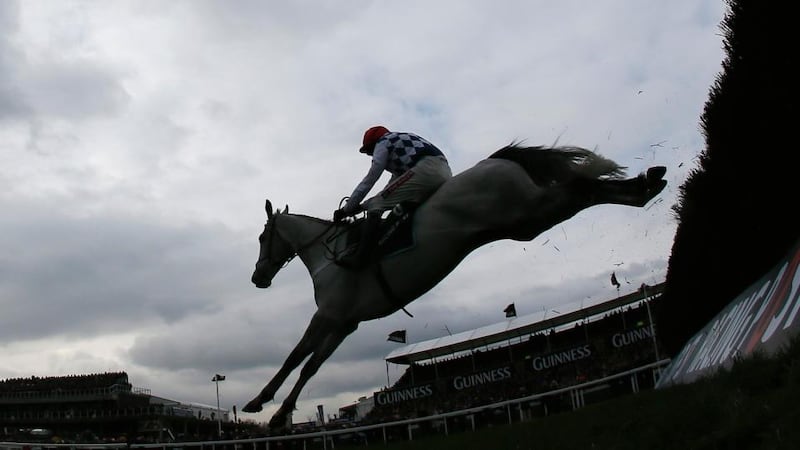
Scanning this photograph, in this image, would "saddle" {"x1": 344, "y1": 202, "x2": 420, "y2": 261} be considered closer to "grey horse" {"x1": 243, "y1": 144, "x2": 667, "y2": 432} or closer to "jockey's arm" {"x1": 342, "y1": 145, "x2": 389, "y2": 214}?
"grey horse" {"x1": 243, "y1": 144, "x2": 667, "y2": 432}

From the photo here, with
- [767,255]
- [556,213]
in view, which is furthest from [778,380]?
[767,255]

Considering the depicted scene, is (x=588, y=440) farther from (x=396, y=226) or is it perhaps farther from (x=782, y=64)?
(x=782, y=64)

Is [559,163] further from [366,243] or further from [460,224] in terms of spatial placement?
[366,243]

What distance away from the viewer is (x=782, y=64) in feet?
23.0

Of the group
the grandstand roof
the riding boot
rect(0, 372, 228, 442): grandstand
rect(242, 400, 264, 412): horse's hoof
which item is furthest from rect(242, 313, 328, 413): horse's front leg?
rect(0, 372, 228, 442): grandstand

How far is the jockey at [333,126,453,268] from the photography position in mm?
8258

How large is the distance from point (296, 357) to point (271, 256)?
1528 mm

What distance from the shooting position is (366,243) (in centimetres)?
819

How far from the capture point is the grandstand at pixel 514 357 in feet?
119

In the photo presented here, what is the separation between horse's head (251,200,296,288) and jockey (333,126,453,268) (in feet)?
3.87

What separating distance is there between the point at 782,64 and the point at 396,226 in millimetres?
3975

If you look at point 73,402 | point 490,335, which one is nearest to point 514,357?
point 490,335

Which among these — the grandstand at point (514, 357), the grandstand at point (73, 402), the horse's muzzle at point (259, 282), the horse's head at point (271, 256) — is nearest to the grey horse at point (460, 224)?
the horse's head at point (271, 256)

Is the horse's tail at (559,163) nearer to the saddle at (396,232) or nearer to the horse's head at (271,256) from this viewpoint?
the saddle at (396,232)
